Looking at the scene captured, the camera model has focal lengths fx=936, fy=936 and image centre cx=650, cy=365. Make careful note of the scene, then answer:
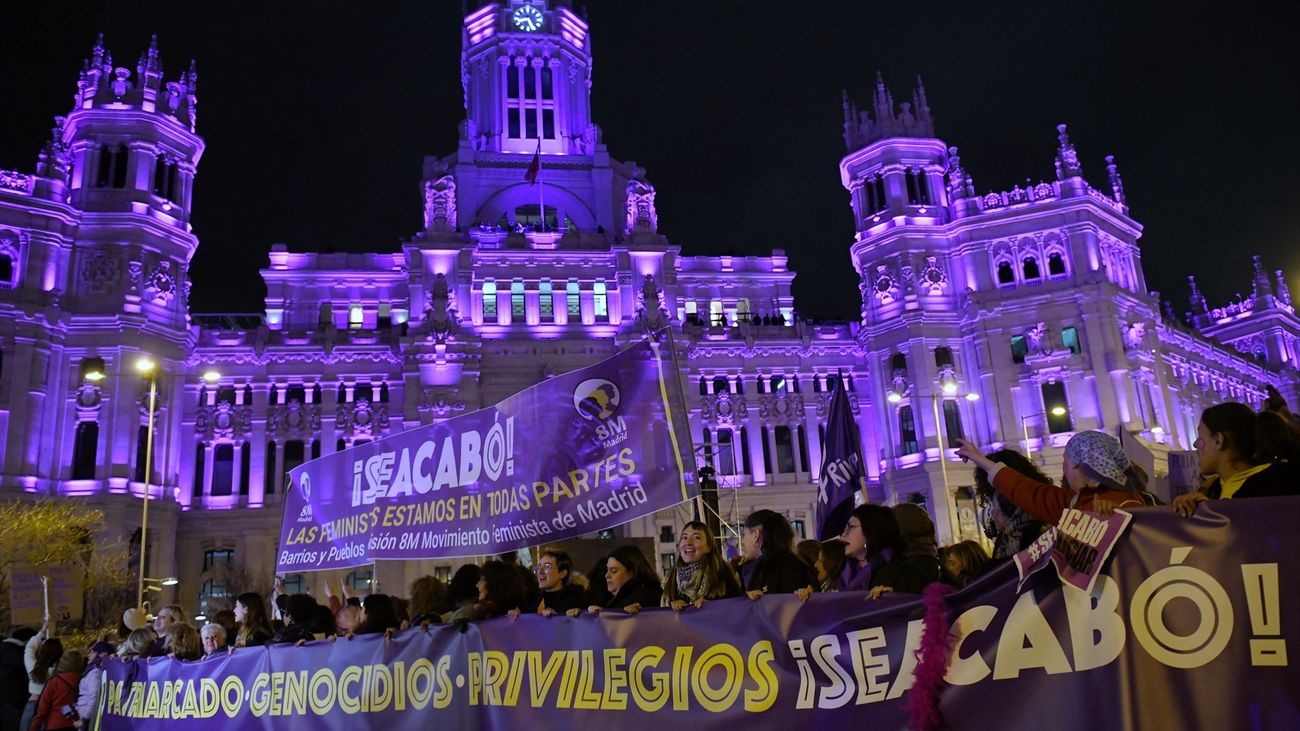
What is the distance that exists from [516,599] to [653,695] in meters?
2.08

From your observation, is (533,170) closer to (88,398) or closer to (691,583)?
(88,398)

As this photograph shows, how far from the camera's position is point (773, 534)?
321 inches

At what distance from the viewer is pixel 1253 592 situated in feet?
16.2

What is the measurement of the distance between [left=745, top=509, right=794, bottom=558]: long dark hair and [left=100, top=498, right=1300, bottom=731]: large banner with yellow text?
1.04 m

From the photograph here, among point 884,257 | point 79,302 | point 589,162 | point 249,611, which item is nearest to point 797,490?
point 884,257

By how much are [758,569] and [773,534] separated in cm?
39

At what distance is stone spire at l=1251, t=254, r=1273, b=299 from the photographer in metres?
83.1

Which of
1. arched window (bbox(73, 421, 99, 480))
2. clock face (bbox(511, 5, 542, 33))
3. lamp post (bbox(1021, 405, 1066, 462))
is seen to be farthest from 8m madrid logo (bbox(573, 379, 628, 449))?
clock face (bbox(511, 5, 542, 33))

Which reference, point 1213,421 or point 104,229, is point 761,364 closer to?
point 104,229

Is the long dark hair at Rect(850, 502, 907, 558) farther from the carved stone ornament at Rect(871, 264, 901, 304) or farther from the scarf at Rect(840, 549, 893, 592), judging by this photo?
the carved stone ornament at Rect(871, 264, 901, 304)

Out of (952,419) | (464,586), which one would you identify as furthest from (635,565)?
(952,419)

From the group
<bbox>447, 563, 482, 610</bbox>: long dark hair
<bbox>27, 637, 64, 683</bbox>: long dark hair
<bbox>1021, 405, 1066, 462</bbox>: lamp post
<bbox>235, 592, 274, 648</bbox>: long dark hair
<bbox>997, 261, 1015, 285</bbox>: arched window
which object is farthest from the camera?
<bbox>997, 261, 1015, 285</bbox>: arched window

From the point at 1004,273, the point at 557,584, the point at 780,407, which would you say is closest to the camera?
the point at 557,584

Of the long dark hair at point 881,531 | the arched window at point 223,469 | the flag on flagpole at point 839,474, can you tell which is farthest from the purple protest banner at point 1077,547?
the arched window at point 223,469
